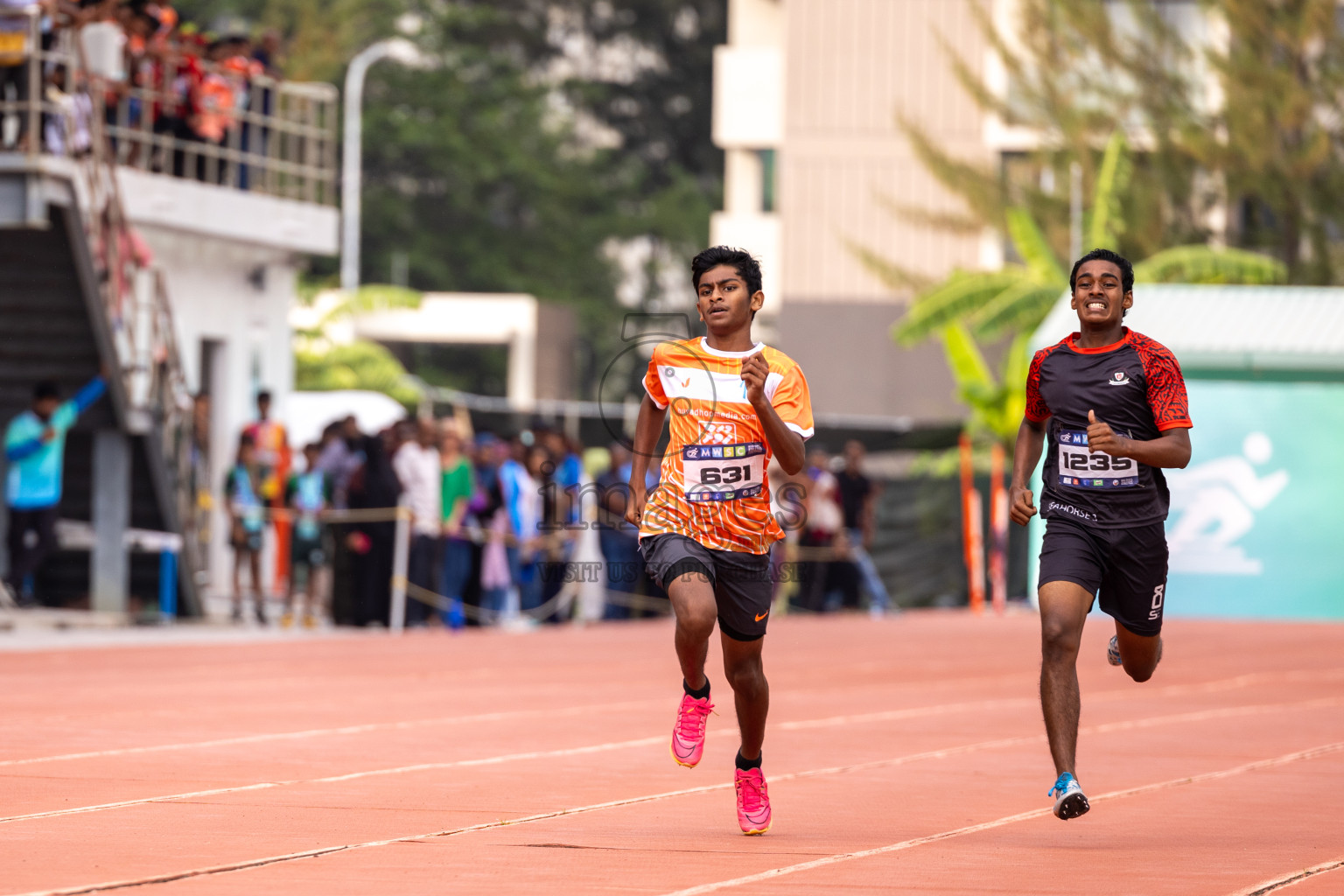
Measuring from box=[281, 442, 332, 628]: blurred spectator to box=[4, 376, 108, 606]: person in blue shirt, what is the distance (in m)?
2.93

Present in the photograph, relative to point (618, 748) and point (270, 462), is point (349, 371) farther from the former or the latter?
point (618, 748)

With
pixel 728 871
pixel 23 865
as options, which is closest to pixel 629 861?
pixel 728 871

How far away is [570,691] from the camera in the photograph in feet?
51.2

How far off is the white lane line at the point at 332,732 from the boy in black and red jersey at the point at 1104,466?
4.32m

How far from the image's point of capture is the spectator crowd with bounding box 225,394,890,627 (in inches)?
924

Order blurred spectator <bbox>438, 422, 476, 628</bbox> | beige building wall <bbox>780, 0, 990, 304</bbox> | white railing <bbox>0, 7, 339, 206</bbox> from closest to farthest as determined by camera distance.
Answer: white railing <bbox>0, 7, 339, 206</bbox> < blurred spectator <bbox>438, 422, 476, 628</bbox> < beige building wall <bbox>780, 0, 990, 304</bbox>

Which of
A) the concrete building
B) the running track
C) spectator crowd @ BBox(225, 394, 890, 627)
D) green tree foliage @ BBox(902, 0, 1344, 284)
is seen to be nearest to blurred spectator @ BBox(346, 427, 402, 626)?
spectator crowd @ BBox(225, 394, 890, 627)

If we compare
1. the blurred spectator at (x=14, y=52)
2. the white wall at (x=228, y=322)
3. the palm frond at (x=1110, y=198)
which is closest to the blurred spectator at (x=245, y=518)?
the white wall at (x=228, y=322)

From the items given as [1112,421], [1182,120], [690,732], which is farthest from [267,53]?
[690,732]

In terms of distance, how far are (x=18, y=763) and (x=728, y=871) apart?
398cm

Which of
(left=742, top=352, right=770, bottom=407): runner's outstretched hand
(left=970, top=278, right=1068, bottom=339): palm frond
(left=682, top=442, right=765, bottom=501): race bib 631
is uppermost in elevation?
(left=970, top=278, right=1068, bottom=339): palm frond

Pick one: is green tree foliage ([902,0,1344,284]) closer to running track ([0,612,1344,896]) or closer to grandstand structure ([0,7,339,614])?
grandstand structure ([0,7,339,614])

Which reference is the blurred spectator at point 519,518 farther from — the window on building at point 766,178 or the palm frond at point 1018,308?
the window on building at point 766,178

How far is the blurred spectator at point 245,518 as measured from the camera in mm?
23078
